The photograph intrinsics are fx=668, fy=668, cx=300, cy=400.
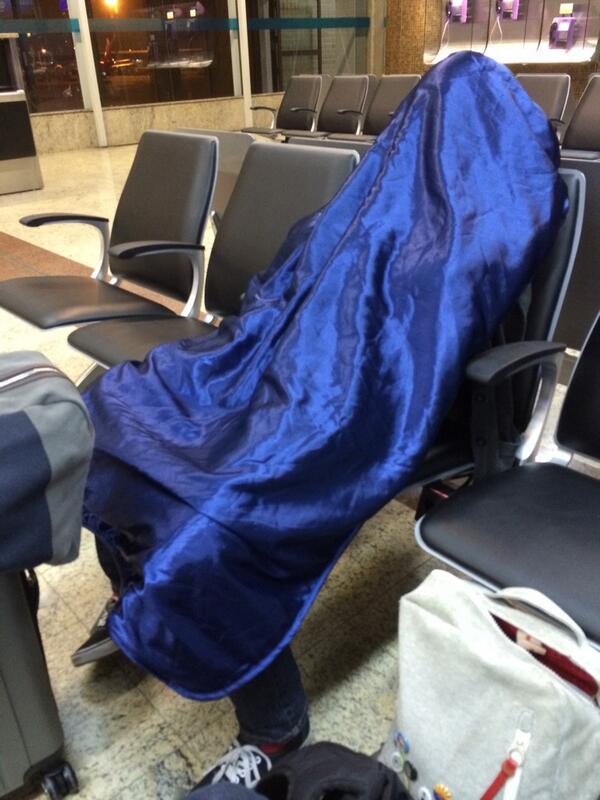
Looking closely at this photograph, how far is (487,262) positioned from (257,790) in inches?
33.7

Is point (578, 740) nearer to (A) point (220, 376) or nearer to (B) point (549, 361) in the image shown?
(B) point (549, 361)

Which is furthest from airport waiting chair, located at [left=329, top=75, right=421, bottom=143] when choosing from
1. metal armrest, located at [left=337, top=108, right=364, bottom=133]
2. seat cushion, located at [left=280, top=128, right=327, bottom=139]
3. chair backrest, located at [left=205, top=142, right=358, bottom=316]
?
chair backrest, located at [left=205, top=142, right=358, bottom=316]

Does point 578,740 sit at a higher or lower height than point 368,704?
higher

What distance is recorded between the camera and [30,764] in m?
0.97

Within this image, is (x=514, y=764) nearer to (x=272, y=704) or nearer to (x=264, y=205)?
(x=272, y=704)

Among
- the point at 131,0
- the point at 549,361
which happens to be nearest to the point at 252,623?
the point at 549,361

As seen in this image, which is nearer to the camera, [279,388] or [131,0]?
[279,388]

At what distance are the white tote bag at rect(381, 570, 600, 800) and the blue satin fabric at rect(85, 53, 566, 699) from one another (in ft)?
0.65

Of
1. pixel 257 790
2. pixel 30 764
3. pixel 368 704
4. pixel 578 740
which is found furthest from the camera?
pixel 368 704

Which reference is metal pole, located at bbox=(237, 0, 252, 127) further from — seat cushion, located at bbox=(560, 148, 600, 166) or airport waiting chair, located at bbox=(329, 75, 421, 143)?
seat cushion, located at bbox=(560, 148, 600, 166)

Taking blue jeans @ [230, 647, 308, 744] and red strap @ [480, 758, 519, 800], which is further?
blue jeans @ [230, 647, 308, 744]

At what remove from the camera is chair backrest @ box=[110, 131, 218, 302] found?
1.95m

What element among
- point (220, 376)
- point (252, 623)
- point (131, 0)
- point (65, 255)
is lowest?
point (65, 255)

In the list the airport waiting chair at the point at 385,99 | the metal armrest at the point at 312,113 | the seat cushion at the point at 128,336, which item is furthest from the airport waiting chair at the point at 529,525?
the metal armrest at the point at 312,113
